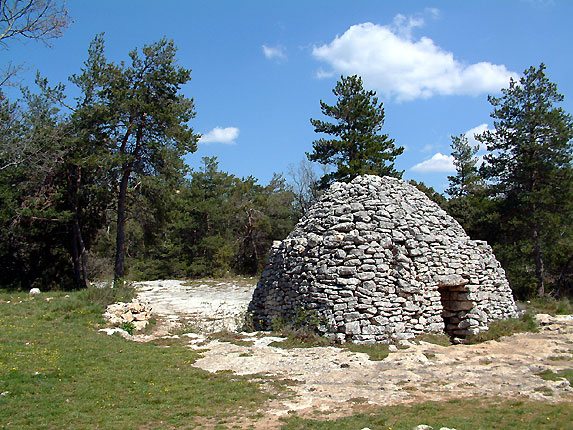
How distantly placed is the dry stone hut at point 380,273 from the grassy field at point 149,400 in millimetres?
1336

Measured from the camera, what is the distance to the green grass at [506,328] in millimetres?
9969

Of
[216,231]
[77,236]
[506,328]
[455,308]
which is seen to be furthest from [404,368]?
[216,231]

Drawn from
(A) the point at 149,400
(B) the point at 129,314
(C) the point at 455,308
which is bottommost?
(A) the point at 149,400

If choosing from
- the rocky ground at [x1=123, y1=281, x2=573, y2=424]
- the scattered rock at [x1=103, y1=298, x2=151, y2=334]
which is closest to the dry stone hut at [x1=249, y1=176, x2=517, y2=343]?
the rocky ground at [x1=123, y1=281, x2=573, y2=424]

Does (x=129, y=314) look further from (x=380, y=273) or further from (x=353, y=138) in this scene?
(x=353, y=138)

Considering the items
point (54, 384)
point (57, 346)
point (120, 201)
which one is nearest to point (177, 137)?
point (120, 201)

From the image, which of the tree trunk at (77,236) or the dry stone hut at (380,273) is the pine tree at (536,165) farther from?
the tree trunk at (77,236)

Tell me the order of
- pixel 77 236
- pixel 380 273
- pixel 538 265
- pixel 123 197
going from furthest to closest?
pixel 77 236 → pixel 123 197 → pixel 538 265 → pixel 380 273

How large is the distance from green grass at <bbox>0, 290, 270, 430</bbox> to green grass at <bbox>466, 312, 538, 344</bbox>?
5.93 meters

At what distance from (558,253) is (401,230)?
15.0 meters

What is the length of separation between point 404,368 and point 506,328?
4594mm

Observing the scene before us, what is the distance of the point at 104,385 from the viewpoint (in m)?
6.81

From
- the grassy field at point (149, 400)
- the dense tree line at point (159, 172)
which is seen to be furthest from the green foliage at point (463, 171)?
the grassy field at point (149, 400)

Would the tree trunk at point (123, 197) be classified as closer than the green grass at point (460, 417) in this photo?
No
